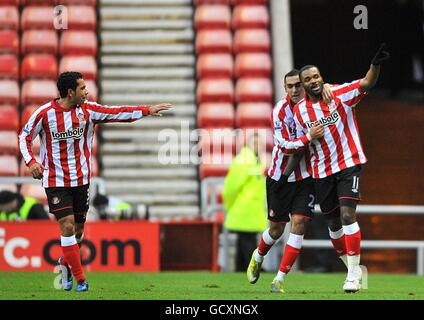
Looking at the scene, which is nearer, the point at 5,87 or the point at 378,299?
the point at 378,299

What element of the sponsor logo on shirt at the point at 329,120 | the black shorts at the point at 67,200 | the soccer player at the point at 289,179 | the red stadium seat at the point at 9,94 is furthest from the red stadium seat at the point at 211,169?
the sponsor logo on shirt at the point at 329,120

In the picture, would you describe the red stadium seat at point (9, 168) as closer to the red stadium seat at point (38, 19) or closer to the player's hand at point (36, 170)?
the red stadium seat at point (38, 19)

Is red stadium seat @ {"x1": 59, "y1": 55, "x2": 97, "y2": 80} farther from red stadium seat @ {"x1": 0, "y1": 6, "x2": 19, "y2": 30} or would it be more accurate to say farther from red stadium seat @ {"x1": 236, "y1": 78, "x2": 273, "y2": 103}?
red stadium seat @ {"x1": 236, "y1": 78, "x2": 273, "y2": 103}

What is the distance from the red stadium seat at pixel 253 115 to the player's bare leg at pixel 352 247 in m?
7.74

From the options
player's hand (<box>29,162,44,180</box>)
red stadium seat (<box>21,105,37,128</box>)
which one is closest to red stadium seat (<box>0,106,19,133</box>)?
red stadium seat (<box>21,105,37,128</box>)

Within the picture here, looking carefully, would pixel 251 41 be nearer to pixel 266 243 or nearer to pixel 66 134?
pixel 266 243

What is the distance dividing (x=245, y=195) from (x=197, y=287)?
12.2 ft

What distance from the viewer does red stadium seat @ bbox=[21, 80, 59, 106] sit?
17.3 m

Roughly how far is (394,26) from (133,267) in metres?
7.68

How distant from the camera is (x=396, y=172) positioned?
18.8 metres

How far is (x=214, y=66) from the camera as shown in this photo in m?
17.8

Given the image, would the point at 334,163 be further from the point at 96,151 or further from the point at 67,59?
the point at 67,59

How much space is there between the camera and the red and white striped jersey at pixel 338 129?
966 centimetres

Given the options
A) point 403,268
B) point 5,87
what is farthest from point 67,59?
point 403,268
